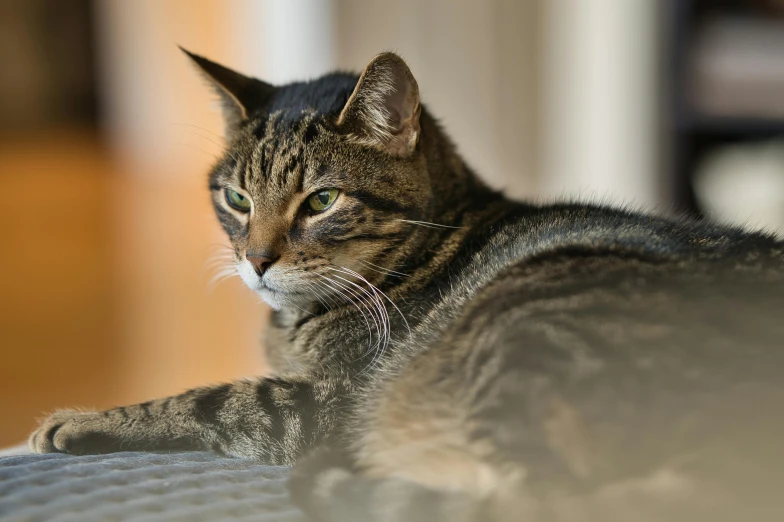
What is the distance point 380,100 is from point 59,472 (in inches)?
29.3

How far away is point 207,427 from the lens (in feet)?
3.63

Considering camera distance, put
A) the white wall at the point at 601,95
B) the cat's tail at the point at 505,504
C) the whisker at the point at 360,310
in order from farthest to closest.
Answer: the white wall at the point at 601,95 → the whisker at the point at 360,310 → the cat's tail at the point at 505,504

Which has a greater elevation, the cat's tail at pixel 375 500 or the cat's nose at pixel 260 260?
the cat's nose at pixel 260 260

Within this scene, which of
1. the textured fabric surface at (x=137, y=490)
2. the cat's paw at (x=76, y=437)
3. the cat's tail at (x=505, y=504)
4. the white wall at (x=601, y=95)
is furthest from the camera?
the white wall at (x=601, y=95)

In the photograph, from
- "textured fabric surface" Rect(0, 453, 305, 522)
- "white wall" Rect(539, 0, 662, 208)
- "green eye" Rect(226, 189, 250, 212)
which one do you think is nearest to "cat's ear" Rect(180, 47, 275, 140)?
"green eye" Rect(226, 189, 250, 212)

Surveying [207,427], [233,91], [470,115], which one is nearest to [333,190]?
[233,91]

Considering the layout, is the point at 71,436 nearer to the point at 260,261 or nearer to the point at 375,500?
the point at 260,261

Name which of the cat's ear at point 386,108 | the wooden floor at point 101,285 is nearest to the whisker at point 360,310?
the cat's ear at point 386,108

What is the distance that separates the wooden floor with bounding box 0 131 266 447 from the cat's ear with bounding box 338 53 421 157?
1.70 m

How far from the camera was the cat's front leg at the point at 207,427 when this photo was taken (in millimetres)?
1096

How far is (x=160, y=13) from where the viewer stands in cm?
378

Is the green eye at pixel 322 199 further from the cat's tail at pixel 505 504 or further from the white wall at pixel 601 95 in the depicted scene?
the white wall at pixel 601 95

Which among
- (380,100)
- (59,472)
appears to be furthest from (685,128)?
(59,472)

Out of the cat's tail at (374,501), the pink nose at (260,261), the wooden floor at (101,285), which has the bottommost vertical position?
the wooden floor at (101,285)
